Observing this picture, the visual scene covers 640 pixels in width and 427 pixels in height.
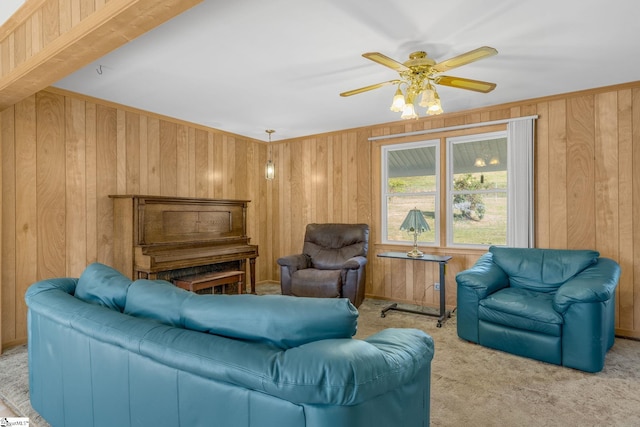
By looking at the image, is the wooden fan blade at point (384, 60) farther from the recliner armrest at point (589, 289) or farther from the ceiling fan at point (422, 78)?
Answer: the recliner armrest at point (589, 289)

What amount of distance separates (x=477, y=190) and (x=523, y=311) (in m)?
1.77

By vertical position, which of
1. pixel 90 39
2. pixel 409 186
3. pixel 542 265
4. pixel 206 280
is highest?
pixel 90 39

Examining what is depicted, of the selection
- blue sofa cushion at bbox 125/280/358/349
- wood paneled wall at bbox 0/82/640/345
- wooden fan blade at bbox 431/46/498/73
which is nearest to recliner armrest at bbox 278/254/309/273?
wood paneled wall at bbox 0/82/640/345

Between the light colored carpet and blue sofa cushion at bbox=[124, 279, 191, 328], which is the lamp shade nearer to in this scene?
the light colored carpet

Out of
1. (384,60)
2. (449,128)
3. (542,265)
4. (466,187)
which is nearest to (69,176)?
(384,60)

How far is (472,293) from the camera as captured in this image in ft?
10.6

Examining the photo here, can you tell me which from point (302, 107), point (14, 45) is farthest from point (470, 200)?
point (14, 45)

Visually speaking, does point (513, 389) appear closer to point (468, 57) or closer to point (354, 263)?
point (354, 263)

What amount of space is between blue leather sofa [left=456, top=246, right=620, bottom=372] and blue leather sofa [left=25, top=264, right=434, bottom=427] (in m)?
1.90

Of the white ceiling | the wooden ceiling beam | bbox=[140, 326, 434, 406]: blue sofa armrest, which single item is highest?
the white ceiling

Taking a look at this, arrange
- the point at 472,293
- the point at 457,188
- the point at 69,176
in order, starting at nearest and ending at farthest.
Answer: the point at 472,293, the point at 69,176, the point at 457,188

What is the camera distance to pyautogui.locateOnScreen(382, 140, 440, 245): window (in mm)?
4570

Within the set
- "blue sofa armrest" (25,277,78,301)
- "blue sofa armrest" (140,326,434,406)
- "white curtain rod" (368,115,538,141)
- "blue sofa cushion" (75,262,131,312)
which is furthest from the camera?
"white curtain rod" (368,115,538,141)

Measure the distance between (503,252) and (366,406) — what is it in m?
3.09
